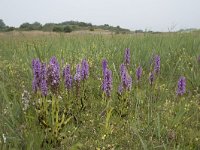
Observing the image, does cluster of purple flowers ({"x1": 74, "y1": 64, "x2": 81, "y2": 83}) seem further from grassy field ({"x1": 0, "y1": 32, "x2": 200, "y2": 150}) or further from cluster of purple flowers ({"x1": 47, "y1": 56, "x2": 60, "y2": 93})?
cluster of purple flowers ({"x1": 47, "y1": 56, "x2": 60, "y2": 93})

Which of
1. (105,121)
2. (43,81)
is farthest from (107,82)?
(43,81)

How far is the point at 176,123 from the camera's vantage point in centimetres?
301

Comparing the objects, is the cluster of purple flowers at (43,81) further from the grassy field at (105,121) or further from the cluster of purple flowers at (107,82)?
the cluster of purple flowers at (107,82)

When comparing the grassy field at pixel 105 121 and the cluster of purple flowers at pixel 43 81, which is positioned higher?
the cluster of purple flowers at pixel 43 81

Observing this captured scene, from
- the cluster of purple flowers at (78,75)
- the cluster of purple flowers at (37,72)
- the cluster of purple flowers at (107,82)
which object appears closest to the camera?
the cluster of purple flowers at (37,72)

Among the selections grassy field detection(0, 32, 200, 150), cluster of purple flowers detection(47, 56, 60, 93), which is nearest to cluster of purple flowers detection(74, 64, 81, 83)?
grassy field detection(0, 32, 200, 150)

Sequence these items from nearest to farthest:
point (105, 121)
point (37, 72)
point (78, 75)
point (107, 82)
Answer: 1. point (37, 72)
2. point (107, 82)
3. point (78, 75)
4. point (105, 121)

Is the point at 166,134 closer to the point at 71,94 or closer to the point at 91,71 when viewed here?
the point at 71,94

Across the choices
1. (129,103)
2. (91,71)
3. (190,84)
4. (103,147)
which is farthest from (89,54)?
(103,147)

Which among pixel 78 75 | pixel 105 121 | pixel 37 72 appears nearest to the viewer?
pixel 37 72

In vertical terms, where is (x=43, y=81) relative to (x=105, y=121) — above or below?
above

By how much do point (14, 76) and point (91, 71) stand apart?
4.13 ft

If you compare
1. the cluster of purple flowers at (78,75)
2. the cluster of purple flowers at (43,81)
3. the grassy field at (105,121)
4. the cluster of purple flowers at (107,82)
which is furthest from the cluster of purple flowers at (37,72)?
the cluster of purple flowers at (107,82)

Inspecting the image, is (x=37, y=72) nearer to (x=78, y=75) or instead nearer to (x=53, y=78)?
(x=53, y=78)
